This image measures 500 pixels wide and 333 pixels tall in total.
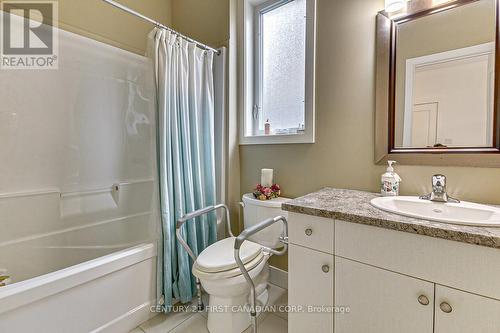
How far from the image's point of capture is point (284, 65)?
1747 mm

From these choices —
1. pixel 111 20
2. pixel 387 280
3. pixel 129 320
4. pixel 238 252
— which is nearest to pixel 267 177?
pixel 238 252

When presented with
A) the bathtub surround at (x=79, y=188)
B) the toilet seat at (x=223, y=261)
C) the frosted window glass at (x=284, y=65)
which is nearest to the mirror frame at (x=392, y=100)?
the frosted window glass at (x=284, y=65)

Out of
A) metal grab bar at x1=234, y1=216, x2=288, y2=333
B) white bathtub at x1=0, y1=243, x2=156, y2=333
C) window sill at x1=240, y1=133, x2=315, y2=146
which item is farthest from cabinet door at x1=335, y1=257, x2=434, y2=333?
white bathtub at x1=0, y1=243, x2=156, y2=333

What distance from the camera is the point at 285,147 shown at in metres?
1.65

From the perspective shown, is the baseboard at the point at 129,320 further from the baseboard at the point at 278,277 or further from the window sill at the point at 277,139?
the window sill at the point at 277,139

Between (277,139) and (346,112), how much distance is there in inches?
19.5

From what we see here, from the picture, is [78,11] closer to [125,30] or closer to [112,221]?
[125,30]

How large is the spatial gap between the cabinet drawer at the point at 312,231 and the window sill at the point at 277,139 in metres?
0.65

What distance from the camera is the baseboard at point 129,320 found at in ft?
4.05

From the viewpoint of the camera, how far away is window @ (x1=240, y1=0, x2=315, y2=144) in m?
1.53

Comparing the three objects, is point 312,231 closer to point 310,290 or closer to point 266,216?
point 310,290

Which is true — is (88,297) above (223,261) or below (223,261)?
below

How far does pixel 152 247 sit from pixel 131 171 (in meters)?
0.77

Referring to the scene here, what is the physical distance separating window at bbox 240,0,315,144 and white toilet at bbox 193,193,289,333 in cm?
59
